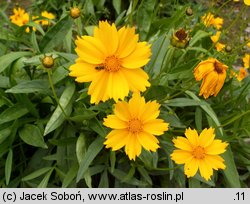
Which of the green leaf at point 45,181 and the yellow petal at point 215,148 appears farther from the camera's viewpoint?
the green leaf at point 45,181

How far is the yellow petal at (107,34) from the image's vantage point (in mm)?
1170

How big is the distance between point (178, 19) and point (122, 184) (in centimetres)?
79

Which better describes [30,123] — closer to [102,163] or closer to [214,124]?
[102,163]

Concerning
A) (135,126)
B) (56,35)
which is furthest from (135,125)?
(56,35)

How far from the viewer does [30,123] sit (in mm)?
1696

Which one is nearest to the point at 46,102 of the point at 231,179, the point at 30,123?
the point at 30,123

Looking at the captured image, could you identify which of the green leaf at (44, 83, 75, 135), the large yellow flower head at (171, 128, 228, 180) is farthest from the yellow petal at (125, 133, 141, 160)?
the green leaf at (44, 83, 75, 135)

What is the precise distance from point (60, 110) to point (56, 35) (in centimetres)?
34

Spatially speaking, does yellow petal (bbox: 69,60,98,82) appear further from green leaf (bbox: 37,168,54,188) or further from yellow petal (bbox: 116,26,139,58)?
green leaf (bbox: 37,168,54,188)

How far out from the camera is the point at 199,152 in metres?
1.34

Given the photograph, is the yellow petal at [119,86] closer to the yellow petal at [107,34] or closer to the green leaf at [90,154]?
the yellow petal at [107,34]

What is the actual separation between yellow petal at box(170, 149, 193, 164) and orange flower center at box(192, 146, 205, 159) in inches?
0.6

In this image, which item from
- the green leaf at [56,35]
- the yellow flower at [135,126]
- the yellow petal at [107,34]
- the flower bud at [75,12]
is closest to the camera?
the yellow petal at [107,34]

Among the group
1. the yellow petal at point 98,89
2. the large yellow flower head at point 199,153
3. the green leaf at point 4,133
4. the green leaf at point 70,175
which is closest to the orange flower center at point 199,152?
the large yellow flower head at point 199,153
